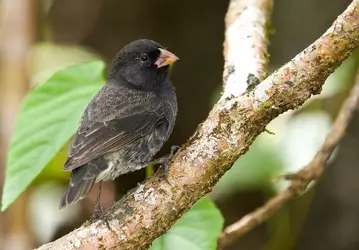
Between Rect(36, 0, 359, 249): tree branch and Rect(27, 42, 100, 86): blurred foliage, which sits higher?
Rect(36, 0, 359, 249): tree branch

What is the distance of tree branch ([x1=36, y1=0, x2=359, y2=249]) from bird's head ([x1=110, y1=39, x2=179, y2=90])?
3.03ft

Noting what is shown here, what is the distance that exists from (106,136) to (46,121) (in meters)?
0.26

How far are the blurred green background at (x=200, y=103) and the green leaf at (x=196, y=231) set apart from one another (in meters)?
0.85

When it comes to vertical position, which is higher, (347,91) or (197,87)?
(347,91)

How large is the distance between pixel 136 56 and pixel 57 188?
1519mm

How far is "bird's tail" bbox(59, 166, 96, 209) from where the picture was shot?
241cm

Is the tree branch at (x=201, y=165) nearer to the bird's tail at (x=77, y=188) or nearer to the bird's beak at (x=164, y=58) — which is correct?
the bird's tail at (x=77, y=188)

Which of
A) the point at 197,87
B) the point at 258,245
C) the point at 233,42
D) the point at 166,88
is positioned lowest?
the point at 258,245

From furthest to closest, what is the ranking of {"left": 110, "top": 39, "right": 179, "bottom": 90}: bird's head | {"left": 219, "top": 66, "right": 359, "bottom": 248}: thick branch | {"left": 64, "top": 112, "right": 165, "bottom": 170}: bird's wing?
{"left": 110, "top": 39, "right": 179, "bottom": 90}: bird's head → {"left": 219, "top": 66, "right": 359, "bottom": 248}: thick branch → {"left": 64, "top": 112, "right": 165, "bottom": 170}: bird's wing

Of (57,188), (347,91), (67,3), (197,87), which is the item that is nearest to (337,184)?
(347,91)

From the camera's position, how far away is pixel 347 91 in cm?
363

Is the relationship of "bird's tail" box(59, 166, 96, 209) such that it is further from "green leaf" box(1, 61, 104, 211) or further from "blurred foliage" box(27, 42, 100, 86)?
"blurred foliage" box(27, 42, 100, 86)

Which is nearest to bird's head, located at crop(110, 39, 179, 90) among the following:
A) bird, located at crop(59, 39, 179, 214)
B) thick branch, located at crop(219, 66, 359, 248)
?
bird, located at crop(59, 39, 179, 214)

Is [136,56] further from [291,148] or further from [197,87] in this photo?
[197,87]
